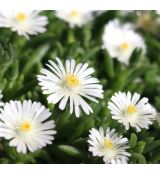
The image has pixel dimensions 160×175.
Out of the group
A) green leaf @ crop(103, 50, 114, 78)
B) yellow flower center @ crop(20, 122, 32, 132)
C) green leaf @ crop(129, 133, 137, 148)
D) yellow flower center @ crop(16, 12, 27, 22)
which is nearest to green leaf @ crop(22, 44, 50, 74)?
yellow flower center @ crop(16, 12, 27, 22)

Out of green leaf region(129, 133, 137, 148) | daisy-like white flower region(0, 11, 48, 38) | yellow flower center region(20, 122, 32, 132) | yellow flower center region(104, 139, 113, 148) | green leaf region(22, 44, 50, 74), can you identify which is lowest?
yellow flower center region(104, 139, 113, 148)

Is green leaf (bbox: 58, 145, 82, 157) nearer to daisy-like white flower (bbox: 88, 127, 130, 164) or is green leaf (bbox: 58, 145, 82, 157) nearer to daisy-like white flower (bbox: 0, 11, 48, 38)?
daisy-like white flower (bbox: 88, 127, 130, 164)

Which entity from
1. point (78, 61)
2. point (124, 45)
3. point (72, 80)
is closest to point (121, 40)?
point (124, 45)

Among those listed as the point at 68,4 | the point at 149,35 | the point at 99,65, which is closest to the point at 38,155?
the point at 99,65

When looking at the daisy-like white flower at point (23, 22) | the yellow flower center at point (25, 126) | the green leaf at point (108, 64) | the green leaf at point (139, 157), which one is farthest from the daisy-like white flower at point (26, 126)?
the green leaf at point (108, 64)

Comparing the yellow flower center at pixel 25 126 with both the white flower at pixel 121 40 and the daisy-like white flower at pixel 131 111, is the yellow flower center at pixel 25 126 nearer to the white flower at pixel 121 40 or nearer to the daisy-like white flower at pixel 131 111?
the daisy-like white flower at pixel 131 111

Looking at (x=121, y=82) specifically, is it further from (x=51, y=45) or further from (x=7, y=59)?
(x=7, y=59)

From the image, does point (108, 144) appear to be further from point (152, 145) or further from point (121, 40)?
point (121, 40)
